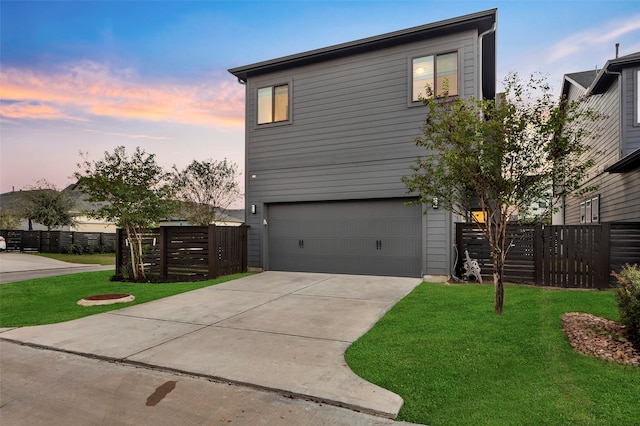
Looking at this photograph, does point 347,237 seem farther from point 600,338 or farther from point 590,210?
point 590,210

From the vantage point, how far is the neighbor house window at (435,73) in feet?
30.2

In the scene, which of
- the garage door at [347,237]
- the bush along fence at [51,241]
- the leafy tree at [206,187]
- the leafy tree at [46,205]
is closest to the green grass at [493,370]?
the garage door at [347,237]

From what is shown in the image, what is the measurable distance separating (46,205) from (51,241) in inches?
131

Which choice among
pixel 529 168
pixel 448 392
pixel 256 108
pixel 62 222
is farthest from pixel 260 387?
pixel 62 222

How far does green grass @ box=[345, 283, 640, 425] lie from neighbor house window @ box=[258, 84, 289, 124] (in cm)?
780

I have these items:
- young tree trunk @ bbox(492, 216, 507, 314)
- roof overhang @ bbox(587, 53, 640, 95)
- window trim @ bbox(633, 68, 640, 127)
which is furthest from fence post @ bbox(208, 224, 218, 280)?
window trim @ bbox(633, 68, 640, 127)

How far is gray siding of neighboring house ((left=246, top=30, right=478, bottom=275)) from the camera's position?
30.3ft

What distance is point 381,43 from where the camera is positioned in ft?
32.2

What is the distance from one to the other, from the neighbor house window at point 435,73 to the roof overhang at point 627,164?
4324mm

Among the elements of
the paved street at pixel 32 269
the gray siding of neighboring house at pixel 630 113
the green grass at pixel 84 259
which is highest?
the gray siding of neighboring house at pixel 630 113

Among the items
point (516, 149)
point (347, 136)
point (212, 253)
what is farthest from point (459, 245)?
point (212, 253)

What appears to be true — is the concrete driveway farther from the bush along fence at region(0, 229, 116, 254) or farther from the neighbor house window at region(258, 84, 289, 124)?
the bush along fence at region(0, 229, 116, 254)

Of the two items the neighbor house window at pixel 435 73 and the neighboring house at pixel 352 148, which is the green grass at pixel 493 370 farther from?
the neighbor house window at pixel 435 73

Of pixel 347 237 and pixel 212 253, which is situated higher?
pixel 347 237
